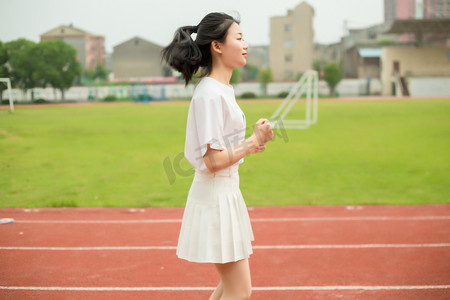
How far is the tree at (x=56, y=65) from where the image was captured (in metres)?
15.3

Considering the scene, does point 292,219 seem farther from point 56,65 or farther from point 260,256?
point 56,65

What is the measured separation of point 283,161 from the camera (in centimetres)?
1255

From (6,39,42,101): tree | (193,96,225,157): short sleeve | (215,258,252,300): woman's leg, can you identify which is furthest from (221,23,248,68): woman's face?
(6,39,42,101): tree

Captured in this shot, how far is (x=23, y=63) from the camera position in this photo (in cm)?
1245

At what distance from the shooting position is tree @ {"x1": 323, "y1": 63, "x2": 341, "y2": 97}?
53.7m

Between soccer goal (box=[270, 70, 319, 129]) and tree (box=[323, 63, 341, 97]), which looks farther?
tree (box=[323, 63, 341, 97])

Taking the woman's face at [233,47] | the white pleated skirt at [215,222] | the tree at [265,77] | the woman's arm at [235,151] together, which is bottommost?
the white pleated skirt at [215,222]

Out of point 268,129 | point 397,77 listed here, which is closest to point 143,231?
point 268,129

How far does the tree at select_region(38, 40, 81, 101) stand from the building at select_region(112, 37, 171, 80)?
136ft

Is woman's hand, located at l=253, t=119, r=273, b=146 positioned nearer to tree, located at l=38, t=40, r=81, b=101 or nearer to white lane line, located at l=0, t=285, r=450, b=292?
white lane line, located at l=0, t=285, r=450, b=292

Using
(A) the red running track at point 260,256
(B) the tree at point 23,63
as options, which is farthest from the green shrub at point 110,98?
(A) the red running track at point 260,256

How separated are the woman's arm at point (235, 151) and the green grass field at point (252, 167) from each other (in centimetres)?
180

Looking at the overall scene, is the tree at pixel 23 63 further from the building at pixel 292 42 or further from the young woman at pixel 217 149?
the building at pixel 292 42

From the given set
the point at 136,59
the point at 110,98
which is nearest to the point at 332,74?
the point at 110,98
